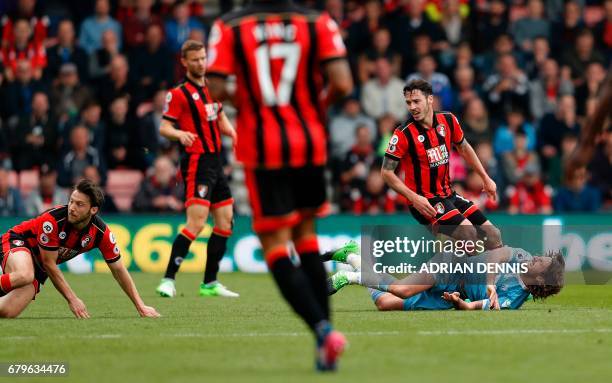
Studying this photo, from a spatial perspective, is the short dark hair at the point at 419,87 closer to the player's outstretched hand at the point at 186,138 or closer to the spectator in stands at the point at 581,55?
the player's outstretched hand at the point at 186,138

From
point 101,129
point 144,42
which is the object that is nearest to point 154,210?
point 101,129

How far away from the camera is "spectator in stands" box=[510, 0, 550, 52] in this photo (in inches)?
885

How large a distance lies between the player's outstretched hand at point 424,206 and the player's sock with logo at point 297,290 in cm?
450

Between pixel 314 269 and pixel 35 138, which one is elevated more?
pixel 314 269

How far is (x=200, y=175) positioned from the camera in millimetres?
13336

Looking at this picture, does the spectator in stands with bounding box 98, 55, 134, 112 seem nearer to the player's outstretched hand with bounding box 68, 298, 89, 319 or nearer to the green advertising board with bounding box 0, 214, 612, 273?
the green advertising board with bounding box 0, 214, 612, 273

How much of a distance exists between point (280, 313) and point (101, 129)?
9580 mm

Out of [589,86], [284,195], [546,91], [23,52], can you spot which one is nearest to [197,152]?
[284,195]

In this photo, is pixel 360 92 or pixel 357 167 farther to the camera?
pixel 360 92

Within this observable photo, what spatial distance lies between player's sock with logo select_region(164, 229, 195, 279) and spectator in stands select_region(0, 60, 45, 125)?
25.8 feet

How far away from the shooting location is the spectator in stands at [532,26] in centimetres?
2247

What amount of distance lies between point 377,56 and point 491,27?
2.42m

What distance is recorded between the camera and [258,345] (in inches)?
322

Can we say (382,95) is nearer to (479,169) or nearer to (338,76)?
(479,169)
